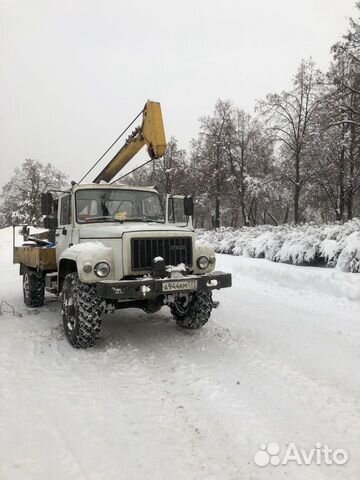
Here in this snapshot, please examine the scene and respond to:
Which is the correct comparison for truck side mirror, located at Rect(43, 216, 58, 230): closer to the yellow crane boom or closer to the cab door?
the cab door

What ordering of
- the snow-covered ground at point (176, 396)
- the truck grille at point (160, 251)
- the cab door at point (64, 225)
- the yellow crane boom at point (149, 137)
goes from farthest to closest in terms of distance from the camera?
the yellow crane boom at point (149, 137) < the cab door at point (64, 225) < the truck grille at point (160, 251) < the snow-covered ground at point (176, 396)

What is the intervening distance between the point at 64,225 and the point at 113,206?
1005 millimetres

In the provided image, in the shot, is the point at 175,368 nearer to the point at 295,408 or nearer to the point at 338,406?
the point at 295,408

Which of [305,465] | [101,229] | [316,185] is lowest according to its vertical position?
[305,465]

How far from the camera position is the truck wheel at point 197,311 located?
639 cm

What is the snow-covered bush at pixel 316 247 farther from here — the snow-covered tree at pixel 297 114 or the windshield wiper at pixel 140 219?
the snow-covered tree at pixel 297 114

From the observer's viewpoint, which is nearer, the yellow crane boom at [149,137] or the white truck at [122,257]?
the white truck at [122,257]

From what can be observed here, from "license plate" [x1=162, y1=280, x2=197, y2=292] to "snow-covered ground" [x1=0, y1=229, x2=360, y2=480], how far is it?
0.88 metres

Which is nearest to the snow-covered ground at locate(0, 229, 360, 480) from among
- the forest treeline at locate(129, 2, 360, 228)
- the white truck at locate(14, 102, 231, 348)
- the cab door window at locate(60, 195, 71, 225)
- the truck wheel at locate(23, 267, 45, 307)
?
the white truck at locate(14, 102, 231, 348)

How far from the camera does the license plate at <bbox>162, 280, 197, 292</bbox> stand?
5.41 meters

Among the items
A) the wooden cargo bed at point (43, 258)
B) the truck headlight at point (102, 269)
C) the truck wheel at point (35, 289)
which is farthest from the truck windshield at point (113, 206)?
the truck wheel at point (35, 289)

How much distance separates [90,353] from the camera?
17.9 feet

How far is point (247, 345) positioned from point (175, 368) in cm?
138

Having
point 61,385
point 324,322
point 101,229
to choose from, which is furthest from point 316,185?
point 61,385
